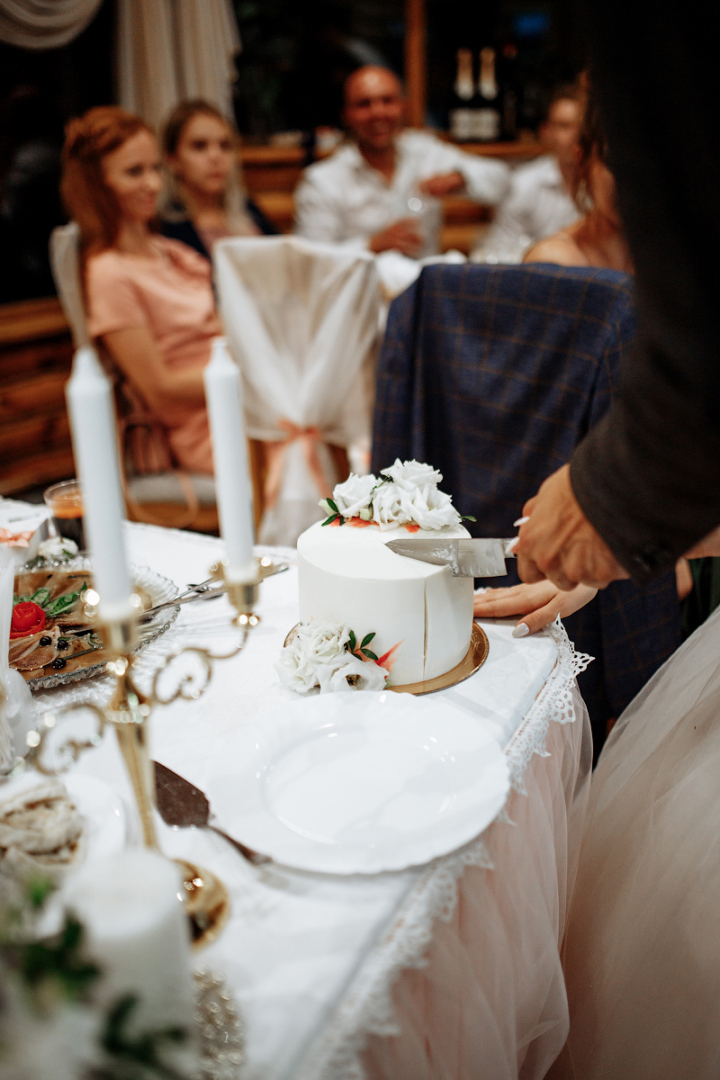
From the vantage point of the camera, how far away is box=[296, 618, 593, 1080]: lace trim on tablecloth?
0.52 metres

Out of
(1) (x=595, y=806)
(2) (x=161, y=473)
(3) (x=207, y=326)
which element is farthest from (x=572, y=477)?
(3) (x=207, y=326)

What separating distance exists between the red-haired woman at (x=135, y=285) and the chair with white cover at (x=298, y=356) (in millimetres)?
281

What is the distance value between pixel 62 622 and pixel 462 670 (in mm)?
487

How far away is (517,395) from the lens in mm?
1466

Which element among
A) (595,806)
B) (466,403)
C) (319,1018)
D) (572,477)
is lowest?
(595,806)

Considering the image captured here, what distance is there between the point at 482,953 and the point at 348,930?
0.23 m

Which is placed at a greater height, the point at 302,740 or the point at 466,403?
the point at 466,403

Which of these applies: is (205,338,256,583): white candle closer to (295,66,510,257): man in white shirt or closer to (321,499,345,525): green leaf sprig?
(321,499,345,525): green leaf sprig

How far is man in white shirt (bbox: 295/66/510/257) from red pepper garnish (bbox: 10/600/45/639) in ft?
9.72

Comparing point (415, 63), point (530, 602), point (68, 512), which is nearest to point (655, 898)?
Result: point (530, 602)

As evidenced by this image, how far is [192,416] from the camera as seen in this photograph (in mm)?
2557

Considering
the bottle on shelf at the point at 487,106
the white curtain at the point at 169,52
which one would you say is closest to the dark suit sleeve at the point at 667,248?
the white curtain at the point at 169,52

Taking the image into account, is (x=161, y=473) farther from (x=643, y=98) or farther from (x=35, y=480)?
(x=643, y=98)

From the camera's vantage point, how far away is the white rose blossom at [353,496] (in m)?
0.93
